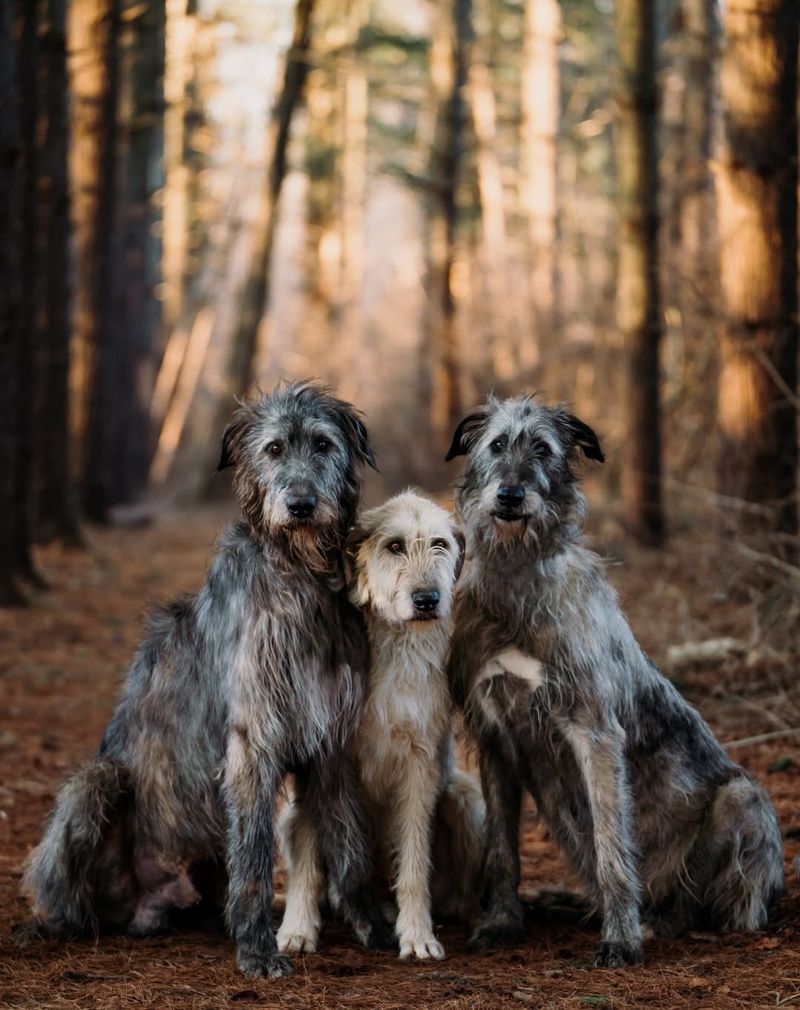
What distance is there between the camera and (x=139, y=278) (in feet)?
102

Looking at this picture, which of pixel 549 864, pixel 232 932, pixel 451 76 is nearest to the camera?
pixel 232 932

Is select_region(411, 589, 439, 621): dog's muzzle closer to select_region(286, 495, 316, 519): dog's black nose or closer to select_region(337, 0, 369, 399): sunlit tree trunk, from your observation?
select_region(286, 495, 316, 519): dog's black nose

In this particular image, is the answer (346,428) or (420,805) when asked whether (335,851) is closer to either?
(420,805)

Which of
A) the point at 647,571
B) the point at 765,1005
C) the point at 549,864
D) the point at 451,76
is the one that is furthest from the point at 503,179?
the point at 765,1005

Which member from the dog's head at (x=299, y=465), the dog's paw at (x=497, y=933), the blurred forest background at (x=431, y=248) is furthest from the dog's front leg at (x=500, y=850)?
the blurred forest background at (x=431, y=248)

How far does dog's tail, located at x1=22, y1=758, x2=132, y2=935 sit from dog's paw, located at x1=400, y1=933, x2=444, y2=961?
1277 mm

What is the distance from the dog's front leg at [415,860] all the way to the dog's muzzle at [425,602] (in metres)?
0.70

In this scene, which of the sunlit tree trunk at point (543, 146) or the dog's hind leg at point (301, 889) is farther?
the sunlit tree trunk at point (543, 146)

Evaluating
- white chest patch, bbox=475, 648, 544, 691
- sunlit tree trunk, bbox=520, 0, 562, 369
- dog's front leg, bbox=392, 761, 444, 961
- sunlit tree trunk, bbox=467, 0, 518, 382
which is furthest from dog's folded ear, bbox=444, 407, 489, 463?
sunlit tree trunk, bbox=520, 0, 562, 369

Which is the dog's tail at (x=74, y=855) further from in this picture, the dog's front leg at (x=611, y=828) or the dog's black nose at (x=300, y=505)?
the dog's front leg at (x=611, y=828)

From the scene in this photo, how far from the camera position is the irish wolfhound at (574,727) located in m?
5.41

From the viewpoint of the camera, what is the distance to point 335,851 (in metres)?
5.50

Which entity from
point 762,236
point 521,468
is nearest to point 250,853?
point 521,468

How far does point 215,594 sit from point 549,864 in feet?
8.38
